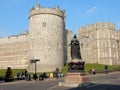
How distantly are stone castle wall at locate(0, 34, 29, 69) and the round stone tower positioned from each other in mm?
13976

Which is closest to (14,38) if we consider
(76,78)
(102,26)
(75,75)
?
(102,26)

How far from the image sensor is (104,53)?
69.2m

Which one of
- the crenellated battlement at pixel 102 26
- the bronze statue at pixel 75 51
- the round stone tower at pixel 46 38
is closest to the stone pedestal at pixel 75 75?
the bronze statue at pixel 75 51

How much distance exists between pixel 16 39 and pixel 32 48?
1938 cm

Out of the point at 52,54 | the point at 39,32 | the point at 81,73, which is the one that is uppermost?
the point at 39,32

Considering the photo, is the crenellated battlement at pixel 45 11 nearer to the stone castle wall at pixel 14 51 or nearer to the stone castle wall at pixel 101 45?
the stone castle wall at pixel 14 51

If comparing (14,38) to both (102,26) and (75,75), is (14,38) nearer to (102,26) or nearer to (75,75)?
(102,26)

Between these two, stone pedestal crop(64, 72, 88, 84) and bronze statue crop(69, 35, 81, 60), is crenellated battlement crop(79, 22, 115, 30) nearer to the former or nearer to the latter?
bronze statue crop(69, 35, 81, 60)

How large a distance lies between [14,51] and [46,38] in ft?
69.2

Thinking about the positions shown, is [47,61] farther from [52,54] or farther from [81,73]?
[81,73]

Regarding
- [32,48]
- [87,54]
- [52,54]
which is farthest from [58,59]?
[87,54]

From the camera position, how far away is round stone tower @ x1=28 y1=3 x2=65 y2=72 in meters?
48.4

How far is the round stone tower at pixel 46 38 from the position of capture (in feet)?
159

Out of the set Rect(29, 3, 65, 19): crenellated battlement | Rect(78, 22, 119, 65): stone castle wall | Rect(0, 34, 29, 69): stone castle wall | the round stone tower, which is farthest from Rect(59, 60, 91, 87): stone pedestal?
Rect(78, 22, 119, 65): stone castle wall
